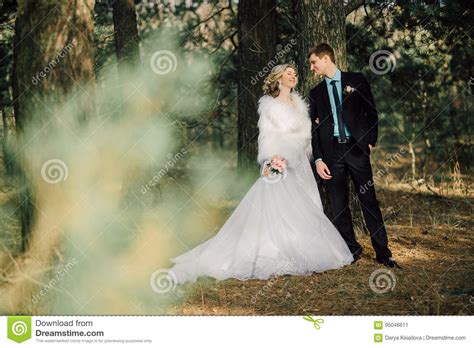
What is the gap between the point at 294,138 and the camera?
5551mm

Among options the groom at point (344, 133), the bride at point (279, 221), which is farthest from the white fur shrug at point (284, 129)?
the groom at point (344, 133)

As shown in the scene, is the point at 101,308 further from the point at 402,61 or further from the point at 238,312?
the point at 402,61

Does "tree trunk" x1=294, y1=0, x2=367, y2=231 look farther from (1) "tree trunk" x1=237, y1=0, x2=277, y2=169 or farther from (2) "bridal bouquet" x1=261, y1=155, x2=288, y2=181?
(1) "tree trunk" x1=237, y1=0, x2=277, y2=169

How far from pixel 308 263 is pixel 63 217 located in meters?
2.36

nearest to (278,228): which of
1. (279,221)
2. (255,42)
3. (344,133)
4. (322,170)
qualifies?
(279,221)

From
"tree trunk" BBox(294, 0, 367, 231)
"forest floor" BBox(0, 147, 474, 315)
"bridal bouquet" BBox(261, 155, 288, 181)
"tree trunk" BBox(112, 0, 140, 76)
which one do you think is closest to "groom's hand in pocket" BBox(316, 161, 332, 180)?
"bridal bouquet" BBox(261, 155, 288, 181)

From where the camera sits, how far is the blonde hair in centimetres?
544

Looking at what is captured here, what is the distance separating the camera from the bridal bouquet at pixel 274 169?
5.42 metres

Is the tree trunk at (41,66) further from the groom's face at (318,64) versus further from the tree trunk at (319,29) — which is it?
the tree trunk at (319,29)

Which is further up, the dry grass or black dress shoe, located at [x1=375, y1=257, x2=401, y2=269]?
black dress shoe, located at [x1=375, y1=257, x2=401, y2=269]

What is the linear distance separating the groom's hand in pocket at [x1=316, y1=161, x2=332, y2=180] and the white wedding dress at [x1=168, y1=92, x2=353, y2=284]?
0.40 feet

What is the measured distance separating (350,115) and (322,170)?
1.96ft

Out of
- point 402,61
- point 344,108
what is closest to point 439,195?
point 402,61
